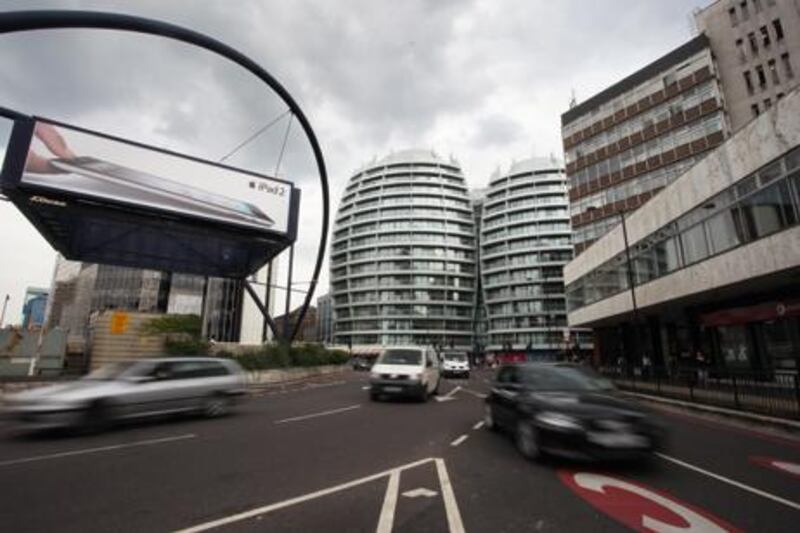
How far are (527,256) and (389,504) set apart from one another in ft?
324

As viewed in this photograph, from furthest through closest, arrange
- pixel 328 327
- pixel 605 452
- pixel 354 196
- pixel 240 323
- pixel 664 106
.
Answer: pixel 328 327
pixel 354 196
pixel 240 323
pixel 664 106
pixel 605 452

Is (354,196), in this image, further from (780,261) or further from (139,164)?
(780,261)

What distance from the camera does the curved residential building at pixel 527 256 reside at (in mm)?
92562

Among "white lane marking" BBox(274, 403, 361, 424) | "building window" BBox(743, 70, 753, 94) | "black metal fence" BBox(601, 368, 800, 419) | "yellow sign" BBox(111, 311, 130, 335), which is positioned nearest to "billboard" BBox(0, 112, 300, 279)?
"yellow sign" BBox(111, 311, 130, 335)

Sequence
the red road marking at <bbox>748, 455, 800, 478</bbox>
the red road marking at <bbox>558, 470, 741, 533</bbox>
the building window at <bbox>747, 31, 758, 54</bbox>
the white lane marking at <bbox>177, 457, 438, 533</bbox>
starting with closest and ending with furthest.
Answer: the white lane marking at <bbox>177, 457, 438, 533</bbox> < the red road marking at <bbox>558, 470, 741, 533</bbox> < the red road marking at <bbox>748, 455, 800, 478</bbox> < the building window at <bbox>747, 31, 758, 54</bbox>

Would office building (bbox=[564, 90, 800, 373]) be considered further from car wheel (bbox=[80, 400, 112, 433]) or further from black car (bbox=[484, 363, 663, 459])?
car wheel (bbox=[80, 400, 112, 433])

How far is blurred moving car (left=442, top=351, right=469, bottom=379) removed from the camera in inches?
1313

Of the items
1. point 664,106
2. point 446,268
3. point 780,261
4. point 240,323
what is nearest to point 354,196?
point 446,268

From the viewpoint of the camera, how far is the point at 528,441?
699 cm

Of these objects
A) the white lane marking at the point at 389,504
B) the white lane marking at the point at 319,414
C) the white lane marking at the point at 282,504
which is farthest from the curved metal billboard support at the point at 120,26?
the white lane marking at the point at 389,504

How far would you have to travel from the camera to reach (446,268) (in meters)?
107

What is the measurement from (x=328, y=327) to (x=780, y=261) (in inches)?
5408

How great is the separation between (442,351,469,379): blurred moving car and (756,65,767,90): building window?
3613 cm

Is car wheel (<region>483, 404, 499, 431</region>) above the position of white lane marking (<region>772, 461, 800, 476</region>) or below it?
above
